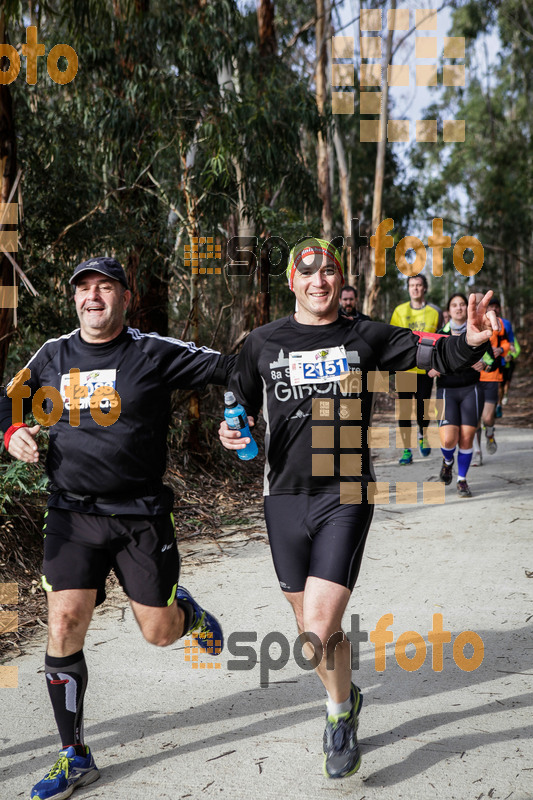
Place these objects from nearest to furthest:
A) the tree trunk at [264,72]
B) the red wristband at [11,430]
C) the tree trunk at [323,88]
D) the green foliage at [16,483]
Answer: the red wristband at [11,430], the green foliage at [16,483], the tree trunk at [264,72], the tree trunk at [323,88]

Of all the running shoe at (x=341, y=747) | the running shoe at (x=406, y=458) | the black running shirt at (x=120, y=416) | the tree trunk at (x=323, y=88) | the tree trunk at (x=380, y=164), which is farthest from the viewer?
the tree trunk at (x=380, y=164)

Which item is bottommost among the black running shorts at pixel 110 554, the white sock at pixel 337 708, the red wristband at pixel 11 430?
the white sock at pixel 337 708

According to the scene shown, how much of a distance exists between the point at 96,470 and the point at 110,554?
37 cm

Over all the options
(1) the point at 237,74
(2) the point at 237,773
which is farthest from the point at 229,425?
(1) the point at 237,74

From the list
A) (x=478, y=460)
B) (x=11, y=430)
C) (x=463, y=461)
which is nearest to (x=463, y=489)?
(x=463, y=461)

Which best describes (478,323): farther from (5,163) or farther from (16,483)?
(5,163)

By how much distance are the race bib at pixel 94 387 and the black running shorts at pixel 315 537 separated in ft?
2.66

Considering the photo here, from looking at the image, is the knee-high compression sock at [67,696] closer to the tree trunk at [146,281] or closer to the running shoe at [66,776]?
the running shoe at [66,776]

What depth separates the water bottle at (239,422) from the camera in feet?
10.9

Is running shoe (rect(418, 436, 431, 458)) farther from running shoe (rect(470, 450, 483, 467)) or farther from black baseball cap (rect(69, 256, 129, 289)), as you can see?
black baseball cap (rect(69, 256, 129, 289))

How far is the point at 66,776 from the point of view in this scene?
9.92ft

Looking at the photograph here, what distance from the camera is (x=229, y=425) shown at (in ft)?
11.0

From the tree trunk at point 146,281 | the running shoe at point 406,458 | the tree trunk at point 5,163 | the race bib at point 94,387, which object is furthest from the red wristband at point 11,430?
the running shoe at point 406,458

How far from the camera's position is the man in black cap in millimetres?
3188
